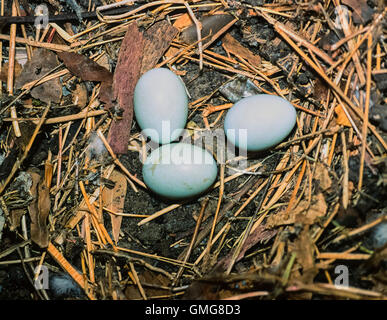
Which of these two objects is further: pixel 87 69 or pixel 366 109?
pixel 87 69

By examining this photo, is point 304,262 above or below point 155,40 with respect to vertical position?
below

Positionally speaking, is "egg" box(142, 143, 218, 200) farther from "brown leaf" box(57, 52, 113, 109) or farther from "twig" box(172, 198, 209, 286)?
"brown leaf" box(57, 52, 113, 109)

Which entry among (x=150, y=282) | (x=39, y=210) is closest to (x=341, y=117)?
(x=150, y=282)

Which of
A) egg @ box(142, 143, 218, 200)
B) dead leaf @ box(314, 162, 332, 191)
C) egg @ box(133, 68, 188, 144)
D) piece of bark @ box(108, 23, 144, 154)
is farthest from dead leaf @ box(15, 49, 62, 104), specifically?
dead leaf @ box(314, 162, 332, 191)

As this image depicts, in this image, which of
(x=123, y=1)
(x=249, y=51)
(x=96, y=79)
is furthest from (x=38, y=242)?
(x=249, y=51)
